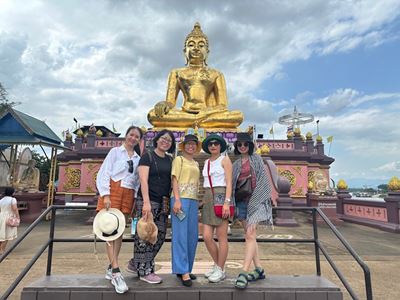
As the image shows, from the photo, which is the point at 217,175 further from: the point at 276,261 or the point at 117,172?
the point at 276,261

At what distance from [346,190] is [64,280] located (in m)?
12.2

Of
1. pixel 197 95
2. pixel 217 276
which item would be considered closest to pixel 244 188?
pixel 217 276

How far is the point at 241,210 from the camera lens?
3.02 m

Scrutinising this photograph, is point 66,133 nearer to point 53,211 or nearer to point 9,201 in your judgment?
point 9,201

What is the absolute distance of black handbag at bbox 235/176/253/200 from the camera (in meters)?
2.98

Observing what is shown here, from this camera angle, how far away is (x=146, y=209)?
8.58 feet

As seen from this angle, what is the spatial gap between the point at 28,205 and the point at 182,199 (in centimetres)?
1040

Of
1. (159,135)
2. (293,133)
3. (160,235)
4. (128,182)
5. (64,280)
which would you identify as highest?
(293,133)

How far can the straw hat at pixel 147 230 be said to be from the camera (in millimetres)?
2576

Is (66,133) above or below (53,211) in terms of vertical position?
above

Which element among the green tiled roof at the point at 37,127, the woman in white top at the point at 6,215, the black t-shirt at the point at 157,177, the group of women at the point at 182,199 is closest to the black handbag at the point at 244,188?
the group of women at the point at 182,199

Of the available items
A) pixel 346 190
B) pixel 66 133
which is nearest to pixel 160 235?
pixel 346 190

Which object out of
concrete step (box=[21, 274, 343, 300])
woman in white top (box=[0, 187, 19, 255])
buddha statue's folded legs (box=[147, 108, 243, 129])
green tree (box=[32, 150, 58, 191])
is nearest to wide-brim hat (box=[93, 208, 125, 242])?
concrete step (box=[21, 274, 343, 300])

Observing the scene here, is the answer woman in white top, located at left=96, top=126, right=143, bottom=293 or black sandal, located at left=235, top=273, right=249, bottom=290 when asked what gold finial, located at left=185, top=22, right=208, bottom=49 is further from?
black sandal, located at left=235, top=273, right=249, bottom=290
